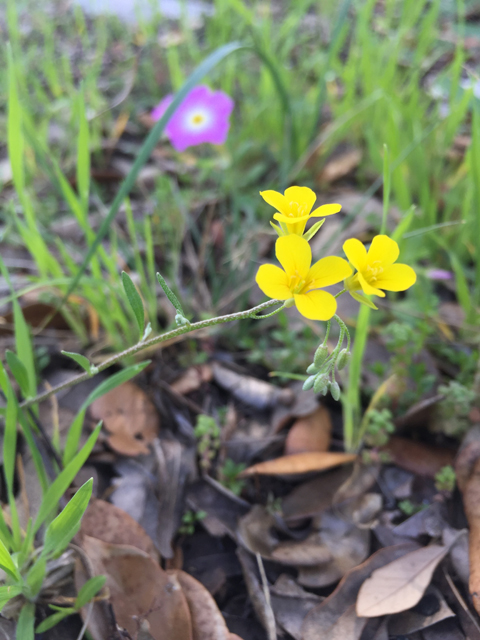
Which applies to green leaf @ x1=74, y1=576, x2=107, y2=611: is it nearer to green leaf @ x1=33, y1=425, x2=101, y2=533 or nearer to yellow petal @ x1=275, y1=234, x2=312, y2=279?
green leaf @ x1=33, y1=425, x2=101, y2=533

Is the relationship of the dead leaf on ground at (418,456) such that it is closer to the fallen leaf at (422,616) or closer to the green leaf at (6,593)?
the fallen leaf at (422,616)

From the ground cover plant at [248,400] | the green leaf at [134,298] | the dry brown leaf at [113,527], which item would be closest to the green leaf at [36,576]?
the ground cover plant at [248,400]

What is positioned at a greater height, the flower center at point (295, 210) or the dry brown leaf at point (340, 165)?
the flower center at point (295, 210)

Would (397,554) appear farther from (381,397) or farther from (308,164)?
(308,164)

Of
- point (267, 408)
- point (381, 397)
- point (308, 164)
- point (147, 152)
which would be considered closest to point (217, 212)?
point (308, 164)

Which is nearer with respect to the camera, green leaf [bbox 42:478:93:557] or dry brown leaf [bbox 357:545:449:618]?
green leaf [bbox 42:478:93:557]

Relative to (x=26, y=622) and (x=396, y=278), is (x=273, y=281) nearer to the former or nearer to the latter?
(x=396, y=278)

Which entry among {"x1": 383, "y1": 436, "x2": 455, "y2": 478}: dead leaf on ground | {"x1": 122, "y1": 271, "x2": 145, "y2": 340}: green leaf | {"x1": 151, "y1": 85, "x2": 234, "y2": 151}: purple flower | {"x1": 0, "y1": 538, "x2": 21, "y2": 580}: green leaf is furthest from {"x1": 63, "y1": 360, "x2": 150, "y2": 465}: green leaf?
{"x1": 151, "y1": 85, "x2": 234, "y2": 151}: purple flower
